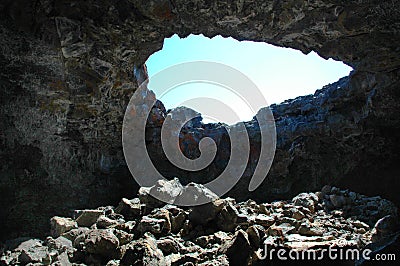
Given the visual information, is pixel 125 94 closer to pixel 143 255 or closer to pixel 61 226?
pixel 61 226

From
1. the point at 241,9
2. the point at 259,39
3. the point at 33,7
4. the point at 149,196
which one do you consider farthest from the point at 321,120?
the point at 33,7

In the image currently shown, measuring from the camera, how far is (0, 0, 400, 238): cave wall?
4816 millimetres

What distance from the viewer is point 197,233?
3959 millimetres

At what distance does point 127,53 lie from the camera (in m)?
6.00

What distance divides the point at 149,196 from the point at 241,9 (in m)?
2.92

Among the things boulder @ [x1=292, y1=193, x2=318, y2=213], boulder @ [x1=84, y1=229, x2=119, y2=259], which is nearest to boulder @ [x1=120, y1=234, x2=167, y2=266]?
boulder @ [x1=84, y1=229, x2=119, y2=259]

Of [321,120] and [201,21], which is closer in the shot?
[201,21]

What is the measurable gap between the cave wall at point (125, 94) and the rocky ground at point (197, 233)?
2456mm

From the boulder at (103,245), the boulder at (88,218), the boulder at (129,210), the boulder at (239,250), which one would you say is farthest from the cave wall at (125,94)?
the boulder at (103,245)

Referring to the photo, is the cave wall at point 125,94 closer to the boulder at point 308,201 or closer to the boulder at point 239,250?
the boulder at point 308,201

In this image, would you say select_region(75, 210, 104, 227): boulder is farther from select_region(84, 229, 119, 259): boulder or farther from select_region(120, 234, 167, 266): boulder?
select_region(120, 234, 167, 266): boulder

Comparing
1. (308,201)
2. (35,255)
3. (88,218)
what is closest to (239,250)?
(35,255)

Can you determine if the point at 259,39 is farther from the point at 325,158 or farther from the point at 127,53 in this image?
the point at 325,158

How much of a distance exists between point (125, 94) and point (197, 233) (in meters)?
4.10
